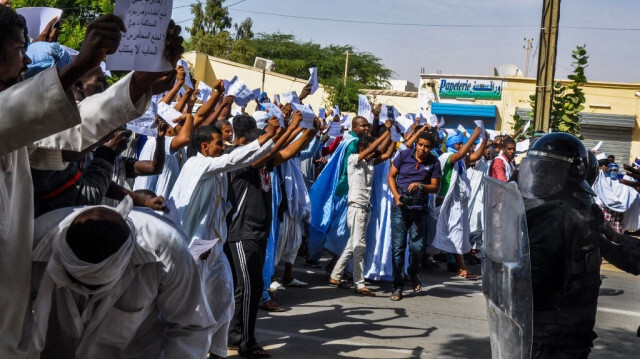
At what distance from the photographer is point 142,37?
217 cm

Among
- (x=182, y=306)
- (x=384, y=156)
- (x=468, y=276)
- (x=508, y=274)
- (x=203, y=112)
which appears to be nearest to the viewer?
(x=182, y=306)

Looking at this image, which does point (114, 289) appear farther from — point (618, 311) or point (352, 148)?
point (618, 311)

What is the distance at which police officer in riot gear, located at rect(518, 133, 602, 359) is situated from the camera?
13.4ft

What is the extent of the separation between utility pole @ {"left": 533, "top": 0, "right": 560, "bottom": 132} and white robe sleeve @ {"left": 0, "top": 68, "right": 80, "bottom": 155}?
35.3 feet

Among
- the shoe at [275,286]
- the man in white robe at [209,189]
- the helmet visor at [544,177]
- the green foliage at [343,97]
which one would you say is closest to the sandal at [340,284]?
the shoe at [275,286]

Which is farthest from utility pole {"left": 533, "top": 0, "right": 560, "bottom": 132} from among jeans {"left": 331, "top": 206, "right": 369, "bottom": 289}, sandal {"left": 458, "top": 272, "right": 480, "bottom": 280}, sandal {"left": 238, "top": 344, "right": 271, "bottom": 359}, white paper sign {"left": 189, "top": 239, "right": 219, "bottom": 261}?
white paper sign {"left": 189, "top": 239, "right": 219, "bottom": 261}

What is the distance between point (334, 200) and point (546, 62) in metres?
3.96

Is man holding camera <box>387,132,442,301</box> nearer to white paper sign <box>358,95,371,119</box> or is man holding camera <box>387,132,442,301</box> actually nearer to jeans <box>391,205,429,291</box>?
jeans <box>391,205,429,291</box>

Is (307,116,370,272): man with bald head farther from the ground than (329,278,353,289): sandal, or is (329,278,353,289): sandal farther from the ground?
(307,116,370,272): man with bald head

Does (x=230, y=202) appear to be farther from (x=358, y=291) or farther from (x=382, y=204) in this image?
(x=382, y=204)

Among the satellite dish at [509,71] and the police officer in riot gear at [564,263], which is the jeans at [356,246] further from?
the satellite dish at [509,71]

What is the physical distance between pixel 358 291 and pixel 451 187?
9.54ft

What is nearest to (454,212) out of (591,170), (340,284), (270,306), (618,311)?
(340,284)

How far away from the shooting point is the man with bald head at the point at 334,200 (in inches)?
400
